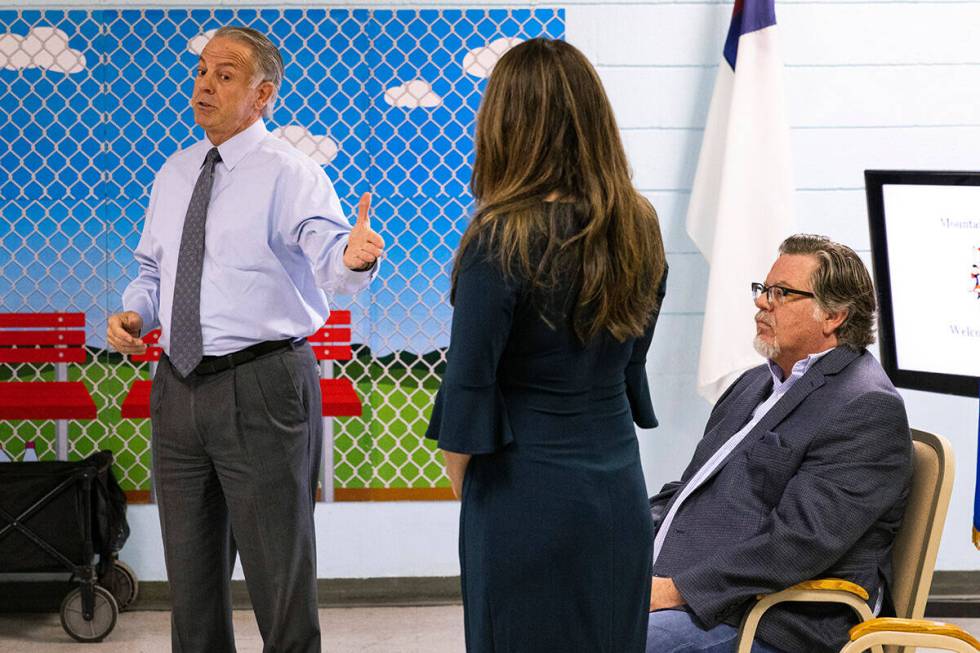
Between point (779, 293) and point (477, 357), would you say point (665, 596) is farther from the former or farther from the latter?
point (477, 357)

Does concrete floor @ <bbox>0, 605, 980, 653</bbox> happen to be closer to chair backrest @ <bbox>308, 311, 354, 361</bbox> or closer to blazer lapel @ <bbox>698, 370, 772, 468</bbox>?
chair backrest @ <bbox>308, 311, 354, 361</bbox>

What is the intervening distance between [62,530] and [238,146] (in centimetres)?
157

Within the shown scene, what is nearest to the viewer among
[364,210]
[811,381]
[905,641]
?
[905,641]

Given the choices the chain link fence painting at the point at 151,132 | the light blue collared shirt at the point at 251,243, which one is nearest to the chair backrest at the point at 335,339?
the chain link fence painting at the point at 151,132

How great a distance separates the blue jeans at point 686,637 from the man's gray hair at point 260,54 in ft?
4.42

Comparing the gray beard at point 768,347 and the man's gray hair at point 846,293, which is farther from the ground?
the man's gray hair at point 846,293

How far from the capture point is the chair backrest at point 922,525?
196 cm

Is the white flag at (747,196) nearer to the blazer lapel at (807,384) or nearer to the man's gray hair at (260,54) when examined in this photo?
the blazer lapel at (807,384)

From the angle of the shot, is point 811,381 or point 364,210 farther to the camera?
point 811,381

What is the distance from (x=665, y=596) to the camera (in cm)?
205

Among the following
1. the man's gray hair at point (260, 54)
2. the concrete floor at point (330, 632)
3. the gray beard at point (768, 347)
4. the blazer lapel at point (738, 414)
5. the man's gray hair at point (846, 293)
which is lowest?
the concrete floor at point (330, 632)

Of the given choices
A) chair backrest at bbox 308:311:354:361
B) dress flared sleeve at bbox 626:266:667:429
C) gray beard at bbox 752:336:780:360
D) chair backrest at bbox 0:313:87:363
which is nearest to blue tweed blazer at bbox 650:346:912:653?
gray beard at bbox 752:336:780:360

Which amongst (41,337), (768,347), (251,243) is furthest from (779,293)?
(41,337)

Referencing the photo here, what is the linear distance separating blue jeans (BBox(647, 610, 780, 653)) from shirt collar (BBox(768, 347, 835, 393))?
502mm
